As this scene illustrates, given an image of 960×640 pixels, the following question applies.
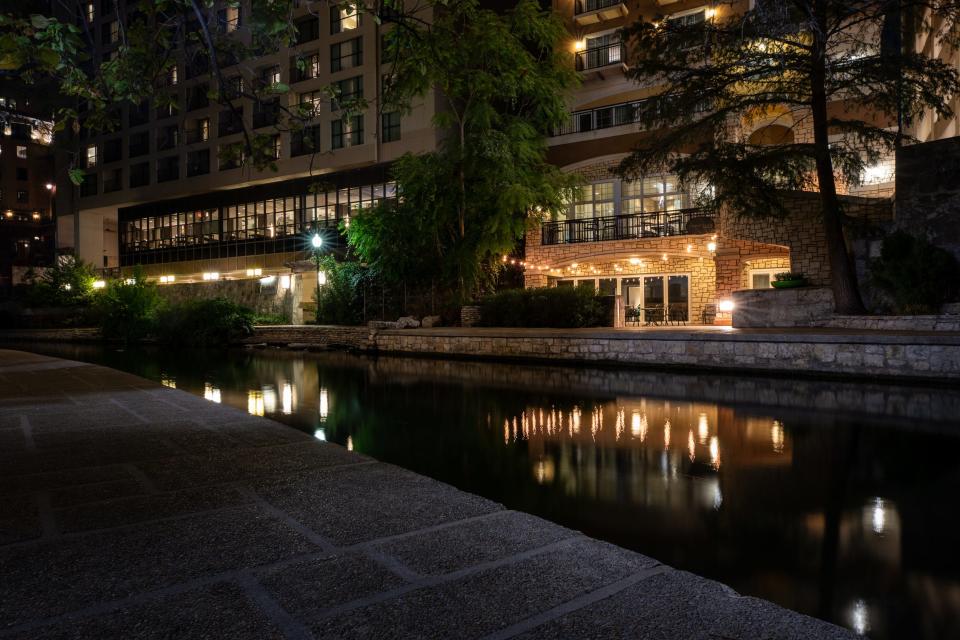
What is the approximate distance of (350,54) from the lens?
3262 centimetres

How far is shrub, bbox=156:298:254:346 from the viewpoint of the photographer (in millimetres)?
A: 25938

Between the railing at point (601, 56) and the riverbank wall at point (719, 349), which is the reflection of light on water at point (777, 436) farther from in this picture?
the railing at point (601, 56)

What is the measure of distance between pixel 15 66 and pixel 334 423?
5508 mm

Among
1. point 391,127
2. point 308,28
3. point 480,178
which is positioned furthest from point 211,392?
point 308,28

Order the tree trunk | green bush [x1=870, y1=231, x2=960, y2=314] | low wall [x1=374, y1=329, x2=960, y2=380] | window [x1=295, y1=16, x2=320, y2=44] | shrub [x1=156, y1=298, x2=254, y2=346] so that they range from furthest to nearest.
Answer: window [x1=295, y1=16, x2=320, y2=44]
shrub [x1=156, y1=298, x2=254, y2=346]
the tree trunk
green bush [x1=870, y1=231, x2=960, y2=314]
low wall [x1=374, y1=329, x2=960, y2=380]

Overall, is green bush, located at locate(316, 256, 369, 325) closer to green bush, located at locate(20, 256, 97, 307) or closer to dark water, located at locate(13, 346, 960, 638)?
dark water, located at locate(13, 346, 960, 638)

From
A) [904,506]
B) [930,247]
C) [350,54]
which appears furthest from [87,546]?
[350,54]

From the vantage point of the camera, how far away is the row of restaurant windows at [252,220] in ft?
110

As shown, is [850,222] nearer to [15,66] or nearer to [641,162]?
[641,162]

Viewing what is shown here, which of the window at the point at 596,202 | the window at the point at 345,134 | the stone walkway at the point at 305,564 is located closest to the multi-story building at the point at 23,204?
the window at the point at 345,134

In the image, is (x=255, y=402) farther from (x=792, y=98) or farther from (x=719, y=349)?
(x=792, y=98)

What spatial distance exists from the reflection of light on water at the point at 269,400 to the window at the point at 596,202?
54.9 feet

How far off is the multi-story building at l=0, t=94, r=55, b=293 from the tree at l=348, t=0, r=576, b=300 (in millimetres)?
59986

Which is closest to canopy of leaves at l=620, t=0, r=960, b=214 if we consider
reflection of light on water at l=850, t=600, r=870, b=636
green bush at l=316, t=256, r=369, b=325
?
green bush at l=316, t=256, r=369, b=325
